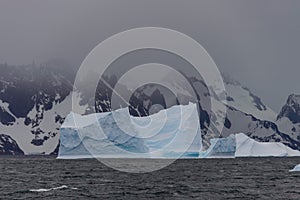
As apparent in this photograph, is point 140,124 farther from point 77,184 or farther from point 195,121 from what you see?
point 77,184

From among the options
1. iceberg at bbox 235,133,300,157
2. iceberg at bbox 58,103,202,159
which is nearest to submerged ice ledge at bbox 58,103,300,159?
iceberg at bbox 58,103,202,159

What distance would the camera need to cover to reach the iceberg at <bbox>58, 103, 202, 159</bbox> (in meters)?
122

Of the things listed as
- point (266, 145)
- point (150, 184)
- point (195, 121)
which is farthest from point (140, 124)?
point (150, 184)

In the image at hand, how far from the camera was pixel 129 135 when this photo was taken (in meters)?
121

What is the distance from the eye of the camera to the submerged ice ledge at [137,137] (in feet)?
401

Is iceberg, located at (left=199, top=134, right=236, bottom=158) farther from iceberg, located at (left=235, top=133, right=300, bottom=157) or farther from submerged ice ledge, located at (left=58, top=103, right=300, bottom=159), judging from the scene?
iceberg, located at (left=235, top=133, right=300, bottom=157)

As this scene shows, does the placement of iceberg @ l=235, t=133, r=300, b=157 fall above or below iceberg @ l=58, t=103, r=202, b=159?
above

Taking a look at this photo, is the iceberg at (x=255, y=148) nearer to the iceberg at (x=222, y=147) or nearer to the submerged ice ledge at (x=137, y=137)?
the iceberg at (x=222, y=147)

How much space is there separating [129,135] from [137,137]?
351 centimetres

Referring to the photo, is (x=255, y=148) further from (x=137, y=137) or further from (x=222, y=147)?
(x=137, y=137)

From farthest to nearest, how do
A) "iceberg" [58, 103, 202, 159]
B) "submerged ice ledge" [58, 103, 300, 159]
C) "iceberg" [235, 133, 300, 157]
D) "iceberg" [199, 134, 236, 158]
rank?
"iceberg" [235, 133, 300, 157], "iceberg" [199, 134, 236, 158], "submerged ice ledge" [58, 103, 300, 159], "iceberg" [58, 103, 202, 159]

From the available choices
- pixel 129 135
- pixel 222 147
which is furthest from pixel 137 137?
pixel 222 147

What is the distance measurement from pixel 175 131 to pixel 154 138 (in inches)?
282

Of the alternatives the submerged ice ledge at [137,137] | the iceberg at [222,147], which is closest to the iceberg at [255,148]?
the iceberg at [222,147]
